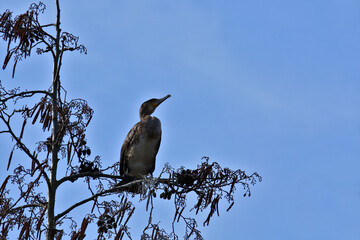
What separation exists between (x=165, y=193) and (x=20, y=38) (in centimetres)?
275

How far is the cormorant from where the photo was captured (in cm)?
1257

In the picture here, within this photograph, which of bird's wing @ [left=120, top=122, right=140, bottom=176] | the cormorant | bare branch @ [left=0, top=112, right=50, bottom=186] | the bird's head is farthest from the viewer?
the bird's head

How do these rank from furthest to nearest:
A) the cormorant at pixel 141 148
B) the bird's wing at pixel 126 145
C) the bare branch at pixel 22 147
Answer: the bird's wing at pixel 126 145, the cormorant at pixel 141 148, the bare branch at pixel 22 147

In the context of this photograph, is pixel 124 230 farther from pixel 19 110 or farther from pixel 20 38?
pixel 20 38

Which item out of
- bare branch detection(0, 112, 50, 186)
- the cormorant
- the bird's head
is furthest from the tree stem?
the bird's head

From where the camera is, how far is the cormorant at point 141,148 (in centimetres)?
1257

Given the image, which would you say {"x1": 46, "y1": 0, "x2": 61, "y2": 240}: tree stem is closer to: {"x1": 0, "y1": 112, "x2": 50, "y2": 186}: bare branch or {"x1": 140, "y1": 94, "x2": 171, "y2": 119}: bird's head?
{"x1": 0, "y1": 112, "x2": 50, "y2": 186}: bare branch

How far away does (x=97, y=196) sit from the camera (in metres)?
8.94

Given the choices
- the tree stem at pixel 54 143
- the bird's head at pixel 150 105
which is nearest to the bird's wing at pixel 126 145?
the bird's head at pixel 150 105

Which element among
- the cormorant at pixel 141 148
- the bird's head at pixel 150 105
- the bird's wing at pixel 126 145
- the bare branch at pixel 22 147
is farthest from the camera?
the bird's head at pixel 150 105

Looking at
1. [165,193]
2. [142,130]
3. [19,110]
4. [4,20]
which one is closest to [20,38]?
[4,20]

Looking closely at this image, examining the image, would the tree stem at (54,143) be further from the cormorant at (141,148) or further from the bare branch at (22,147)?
the cormorant at (141,148)

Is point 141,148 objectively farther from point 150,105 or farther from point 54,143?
point 54,143

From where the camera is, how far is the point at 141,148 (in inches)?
495
